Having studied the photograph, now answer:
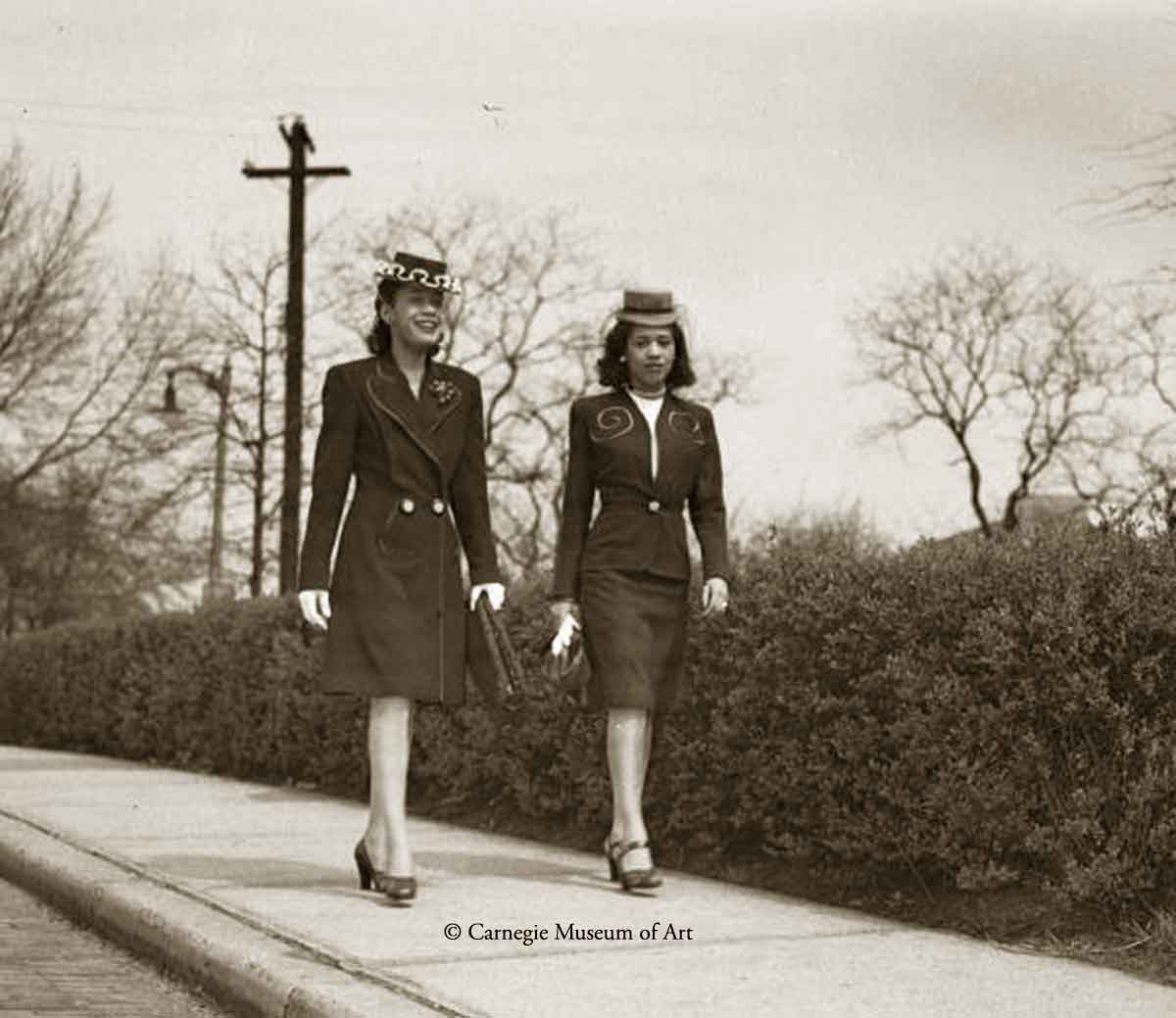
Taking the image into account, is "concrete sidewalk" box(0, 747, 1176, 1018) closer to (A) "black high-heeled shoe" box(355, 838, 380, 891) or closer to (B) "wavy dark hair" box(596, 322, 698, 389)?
(A) "black high-heeled shoe" box(355, 838, 380, 891)

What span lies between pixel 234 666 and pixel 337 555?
26.8 ft

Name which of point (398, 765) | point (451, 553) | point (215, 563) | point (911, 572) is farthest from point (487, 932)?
point (215, 563)

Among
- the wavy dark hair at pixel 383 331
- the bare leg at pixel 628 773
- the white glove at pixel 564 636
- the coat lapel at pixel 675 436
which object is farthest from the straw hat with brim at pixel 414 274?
the bare leg at pixel 628 773

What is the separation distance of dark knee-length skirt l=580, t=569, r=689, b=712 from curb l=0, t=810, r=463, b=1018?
1.45 metres

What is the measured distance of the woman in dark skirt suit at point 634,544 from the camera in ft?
22.7

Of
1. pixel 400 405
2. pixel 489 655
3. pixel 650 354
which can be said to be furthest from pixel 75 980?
pixel 650 354

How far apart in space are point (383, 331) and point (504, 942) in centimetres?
213

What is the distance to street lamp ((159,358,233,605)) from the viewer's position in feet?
98.4

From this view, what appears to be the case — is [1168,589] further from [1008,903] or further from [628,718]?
[628,718]

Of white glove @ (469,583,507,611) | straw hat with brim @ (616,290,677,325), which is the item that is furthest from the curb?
straw hat with brim @ (616,290,677,325)

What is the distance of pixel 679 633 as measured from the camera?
23.2ft

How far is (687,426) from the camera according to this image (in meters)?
7.02

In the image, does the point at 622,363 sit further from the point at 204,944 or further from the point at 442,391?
the point at 204,944

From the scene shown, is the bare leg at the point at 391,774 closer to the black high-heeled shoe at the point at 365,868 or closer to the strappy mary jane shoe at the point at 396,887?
the strappy mary jane shoe at the point at 396,887
